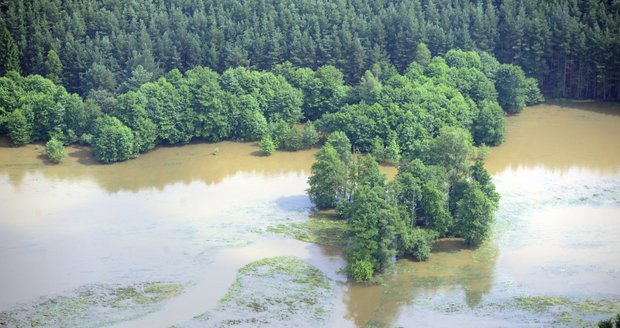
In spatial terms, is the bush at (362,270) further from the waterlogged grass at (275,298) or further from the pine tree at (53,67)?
the pine tree at (53,67)

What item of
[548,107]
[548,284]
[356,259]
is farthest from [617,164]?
[356,259]

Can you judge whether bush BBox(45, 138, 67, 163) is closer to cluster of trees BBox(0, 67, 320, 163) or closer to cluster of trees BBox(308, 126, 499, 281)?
cluster of trees BBox(0, 67, 320, 163)

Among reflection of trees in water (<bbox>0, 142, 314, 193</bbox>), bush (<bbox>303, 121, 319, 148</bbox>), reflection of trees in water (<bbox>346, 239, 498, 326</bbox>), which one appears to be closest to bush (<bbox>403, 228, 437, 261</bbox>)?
reflection of trees in water (<bbox>346, 239, 498, 326</bbox>)

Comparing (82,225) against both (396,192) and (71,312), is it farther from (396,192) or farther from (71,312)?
(396,192)

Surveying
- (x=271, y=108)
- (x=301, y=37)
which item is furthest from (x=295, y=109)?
(x=301, y=37)

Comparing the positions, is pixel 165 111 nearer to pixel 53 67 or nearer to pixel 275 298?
pixel 53 67

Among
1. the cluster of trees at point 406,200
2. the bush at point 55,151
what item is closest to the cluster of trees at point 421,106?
the cluster of trees at point 406,200
